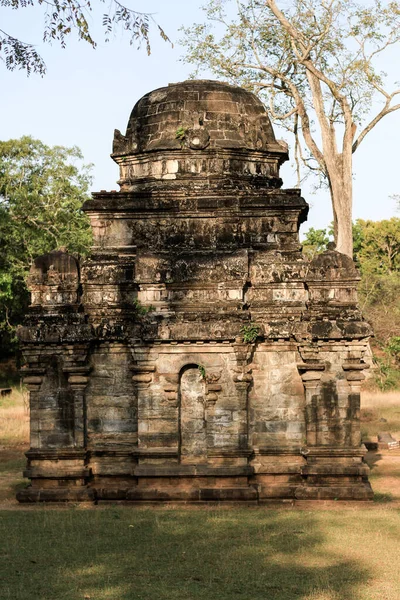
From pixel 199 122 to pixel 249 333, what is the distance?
4423mm

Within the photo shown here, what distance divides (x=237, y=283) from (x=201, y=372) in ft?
5.47

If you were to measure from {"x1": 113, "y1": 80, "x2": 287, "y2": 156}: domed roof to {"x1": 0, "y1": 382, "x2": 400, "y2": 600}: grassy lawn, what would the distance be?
6.83m

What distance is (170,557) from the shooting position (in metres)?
14.9

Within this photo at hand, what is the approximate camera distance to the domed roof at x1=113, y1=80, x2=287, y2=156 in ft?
66.8

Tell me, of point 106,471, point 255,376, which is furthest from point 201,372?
point 106,471

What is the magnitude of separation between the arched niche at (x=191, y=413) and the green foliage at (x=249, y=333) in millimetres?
1043

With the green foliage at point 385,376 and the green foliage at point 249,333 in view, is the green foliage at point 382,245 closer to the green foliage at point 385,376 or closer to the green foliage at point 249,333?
the green foliage at point 385,376

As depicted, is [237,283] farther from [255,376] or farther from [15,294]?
[15,294]

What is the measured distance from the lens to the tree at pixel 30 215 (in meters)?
41.8

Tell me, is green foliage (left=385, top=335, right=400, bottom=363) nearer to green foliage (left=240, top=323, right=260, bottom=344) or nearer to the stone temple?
the stone temple

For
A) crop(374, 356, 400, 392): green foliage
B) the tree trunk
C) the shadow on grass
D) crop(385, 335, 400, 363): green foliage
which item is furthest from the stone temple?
→ crop(385, 335, 400, 363): green foliage

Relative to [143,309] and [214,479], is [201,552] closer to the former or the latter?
[214,479]

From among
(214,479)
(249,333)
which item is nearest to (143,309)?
(249,333)

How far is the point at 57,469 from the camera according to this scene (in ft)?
61.6
